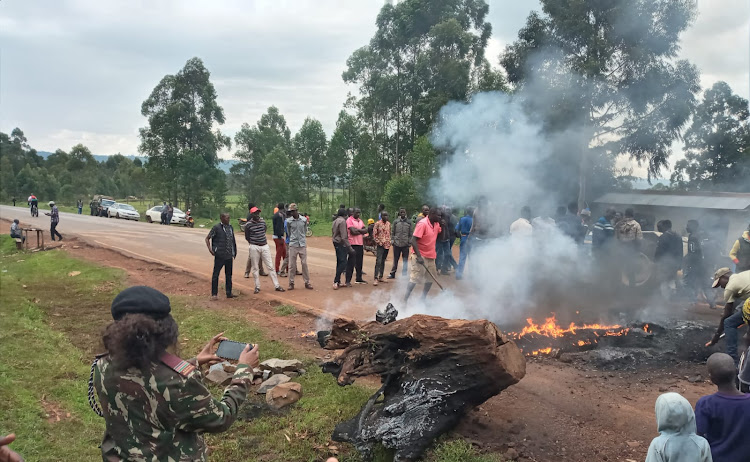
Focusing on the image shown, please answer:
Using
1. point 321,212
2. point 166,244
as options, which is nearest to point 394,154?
Answer: point 321,212

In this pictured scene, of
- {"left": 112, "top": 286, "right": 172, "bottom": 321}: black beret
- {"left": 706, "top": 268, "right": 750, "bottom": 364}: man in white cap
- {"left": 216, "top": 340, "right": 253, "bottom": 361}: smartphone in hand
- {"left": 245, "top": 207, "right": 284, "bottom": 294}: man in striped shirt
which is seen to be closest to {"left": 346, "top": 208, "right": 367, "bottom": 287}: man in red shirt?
{"left": 245, "top": 207, "right": 284, "bottom": 294}: man in striped shirt

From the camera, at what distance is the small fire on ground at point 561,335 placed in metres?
6.95

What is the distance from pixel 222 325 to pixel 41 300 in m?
4.92

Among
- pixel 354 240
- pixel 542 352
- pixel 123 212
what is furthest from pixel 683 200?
pixel 123 212

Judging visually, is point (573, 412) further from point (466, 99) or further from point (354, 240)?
point (466, 99)

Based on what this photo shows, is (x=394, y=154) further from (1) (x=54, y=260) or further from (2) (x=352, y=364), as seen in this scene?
(2) (x=352, y=364)

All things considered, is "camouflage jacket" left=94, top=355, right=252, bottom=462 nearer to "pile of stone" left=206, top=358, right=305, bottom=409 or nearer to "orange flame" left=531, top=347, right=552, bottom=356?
"pile of stone" left=206, top=358, right=305, bottom=409

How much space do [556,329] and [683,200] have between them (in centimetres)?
2020

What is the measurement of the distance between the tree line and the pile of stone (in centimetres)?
1304

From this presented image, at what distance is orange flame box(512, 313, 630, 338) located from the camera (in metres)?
7.54

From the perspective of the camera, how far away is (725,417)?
2.93m

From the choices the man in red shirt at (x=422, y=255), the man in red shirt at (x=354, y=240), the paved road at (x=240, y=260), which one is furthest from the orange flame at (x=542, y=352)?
the man in red shirt at (x=354, y=240)

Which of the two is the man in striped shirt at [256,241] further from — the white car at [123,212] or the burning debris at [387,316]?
the white car at [123,212]

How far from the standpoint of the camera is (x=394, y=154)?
3200 centimetres
